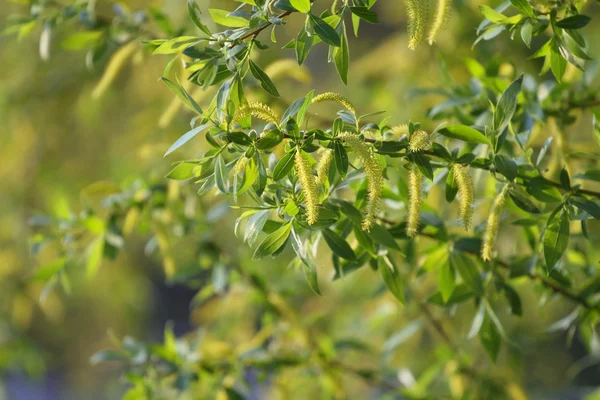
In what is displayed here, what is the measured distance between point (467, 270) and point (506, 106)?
0.76 feet

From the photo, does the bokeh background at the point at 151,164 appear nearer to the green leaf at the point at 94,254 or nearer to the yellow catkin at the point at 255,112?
the green leaf at the point at 94,254

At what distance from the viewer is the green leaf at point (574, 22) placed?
24.8 inches

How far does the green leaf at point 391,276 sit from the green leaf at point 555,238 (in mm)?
151

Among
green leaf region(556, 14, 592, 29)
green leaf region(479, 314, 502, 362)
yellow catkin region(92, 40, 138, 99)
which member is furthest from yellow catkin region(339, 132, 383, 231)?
yellow catkin region(92, 40, 138, 99)

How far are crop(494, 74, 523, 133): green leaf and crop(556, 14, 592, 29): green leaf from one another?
0.07m

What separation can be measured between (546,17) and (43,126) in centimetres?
171

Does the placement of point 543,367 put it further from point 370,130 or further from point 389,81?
point 370,130

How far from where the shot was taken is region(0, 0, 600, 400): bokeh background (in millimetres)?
1392

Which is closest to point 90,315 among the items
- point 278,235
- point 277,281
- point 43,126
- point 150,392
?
point 43,126

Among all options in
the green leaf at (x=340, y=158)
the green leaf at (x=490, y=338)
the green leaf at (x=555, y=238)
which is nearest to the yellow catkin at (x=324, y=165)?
the green leaf at (x=340, y=158)

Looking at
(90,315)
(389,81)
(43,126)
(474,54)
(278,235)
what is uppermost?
(278,235)

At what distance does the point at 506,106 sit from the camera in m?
0.65

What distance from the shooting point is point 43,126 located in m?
2.08

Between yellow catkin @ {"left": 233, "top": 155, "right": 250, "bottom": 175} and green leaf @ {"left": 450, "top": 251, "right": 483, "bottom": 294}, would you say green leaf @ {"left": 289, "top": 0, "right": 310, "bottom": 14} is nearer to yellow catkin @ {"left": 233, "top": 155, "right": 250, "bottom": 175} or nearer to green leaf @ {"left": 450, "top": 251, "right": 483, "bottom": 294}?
yellow catkin @ {"left": 233, "top": 155, "right": 250, "bottom": 175}
